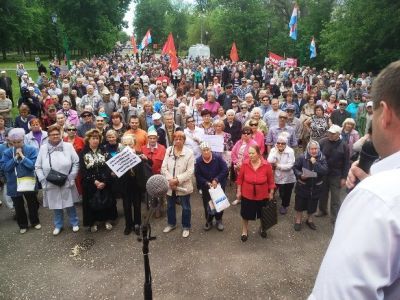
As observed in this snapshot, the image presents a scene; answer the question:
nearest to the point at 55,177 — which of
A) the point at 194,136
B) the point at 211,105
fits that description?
the point at 194,136

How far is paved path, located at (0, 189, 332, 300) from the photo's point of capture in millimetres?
4926

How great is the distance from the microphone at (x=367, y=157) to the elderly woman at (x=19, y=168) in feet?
19.7

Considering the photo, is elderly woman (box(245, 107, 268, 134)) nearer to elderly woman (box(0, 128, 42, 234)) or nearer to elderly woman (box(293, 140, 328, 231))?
elderly woman (box(293, 140, 328, 231))

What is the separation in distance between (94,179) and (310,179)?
4284 mm

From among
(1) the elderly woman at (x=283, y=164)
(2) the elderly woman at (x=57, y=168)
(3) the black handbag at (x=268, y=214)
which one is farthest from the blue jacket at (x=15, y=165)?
(1) the elderly woman at (x=283, y=164)

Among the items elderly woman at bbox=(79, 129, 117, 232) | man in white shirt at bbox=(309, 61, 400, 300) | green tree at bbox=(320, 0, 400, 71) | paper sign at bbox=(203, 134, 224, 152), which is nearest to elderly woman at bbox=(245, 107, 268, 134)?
paper sign at bbox=(203, 134, 224, 152)

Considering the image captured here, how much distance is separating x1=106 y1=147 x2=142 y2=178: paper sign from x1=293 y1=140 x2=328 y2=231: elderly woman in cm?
323

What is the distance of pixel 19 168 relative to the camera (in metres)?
6.43

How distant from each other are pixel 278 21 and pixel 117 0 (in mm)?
24363

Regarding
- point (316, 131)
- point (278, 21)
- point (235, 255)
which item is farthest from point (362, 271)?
point (278, 21)

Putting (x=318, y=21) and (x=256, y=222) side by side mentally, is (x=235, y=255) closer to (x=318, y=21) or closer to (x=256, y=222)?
(x=256, y=222)

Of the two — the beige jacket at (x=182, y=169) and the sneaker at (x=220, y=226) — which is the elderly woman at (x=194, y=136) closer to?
the beige jacket at (x=182, y=169)

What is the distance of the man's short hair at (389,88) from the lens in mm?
1094

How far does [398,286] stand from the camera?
3.14ft
